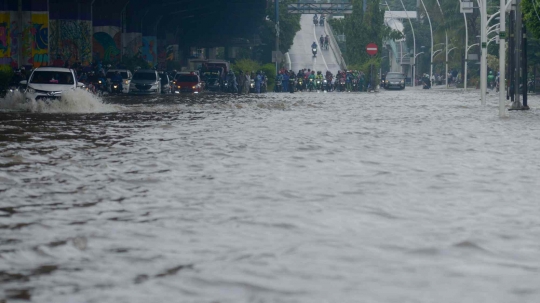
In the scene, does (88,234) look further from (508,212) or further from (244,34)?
(244,34)

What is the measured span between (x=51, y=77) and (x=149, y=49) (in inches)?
1947

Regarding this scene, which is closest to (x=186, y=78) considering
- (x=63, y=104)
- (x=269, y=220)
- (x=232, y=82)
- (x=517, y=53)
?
(x=232, y=82)

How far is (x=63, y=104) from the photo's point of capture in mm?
36562

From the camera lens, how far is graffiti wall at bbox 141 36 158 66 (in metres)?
85.4

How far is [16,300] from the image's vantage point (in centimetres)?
675

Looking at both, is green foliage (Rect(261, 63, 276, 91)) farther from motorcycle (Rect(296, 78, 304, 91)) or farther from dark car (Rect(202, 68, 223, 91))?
dark car (Rect(202, 68, 223, 91))

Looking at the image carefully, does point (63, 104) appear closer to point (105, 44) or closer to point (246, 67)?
point (105, 44)

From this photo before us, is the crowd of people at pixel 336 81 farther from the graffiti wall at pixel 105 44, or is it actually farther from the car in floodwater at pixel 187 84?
the car in floodwater at pixel 187 84

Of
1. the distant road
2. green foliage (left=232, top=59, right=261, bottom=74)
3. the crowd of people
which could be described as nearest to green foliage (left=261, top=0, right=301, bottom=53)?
the distant road

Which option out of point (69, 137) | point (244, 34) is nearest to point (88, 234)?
point (69, 137)

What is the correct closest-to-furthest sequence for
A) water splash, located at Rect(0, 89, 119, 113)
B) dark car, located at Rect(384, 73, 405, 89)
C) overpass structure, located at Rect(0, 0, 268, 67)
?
water splash, located at Rect(0, 89, 119, 113)
overpass structure, located at Rect(0, 0, 268, 67)
dark car, located at Rect(384, 73, 405, 89)

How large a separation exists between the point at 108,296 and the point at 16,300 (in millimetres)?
536

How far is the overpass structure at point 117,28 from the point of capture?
5653cm

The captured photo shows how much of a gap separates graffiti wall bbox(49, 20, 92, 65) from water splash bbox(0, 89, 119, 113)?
24256mm
